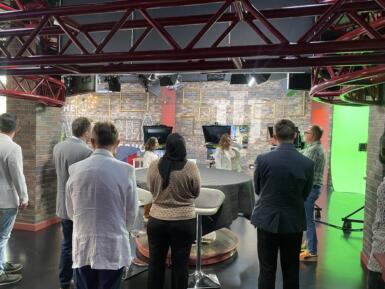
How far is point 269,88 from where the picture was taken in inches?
384

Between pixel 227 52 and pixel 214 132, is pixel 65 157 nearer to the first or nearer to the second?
pixel 227 52

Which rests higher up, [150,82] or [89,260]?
[150,82]

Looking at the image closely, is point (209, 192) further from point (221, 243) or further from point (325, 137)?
point (325, 137)

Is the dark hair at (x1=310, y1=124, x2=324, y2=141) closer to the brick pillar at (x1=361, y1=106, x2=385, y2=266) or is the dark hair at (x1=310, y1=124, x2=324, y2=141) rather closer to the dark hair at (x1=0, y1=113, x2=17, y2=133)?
the brick pillar at (x1=361, y1=106, x2=385, y2=266)

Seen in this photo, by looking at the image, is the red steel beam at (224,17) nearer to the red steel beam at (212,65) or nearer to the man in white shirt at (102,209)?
the red steel beam at (212,65)

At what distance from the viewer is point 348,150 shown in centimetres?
892

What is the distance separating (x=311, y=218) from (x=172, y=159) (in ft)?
7.23

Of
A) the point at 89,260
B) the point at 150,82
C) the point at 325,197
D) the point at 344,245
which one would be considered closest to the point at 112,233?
the point at 89,260

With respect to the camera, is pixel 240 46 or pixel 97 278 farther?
pixel 240 46

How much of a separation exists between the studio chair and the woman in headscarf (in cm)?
55

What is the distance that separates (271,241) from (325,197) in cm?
614

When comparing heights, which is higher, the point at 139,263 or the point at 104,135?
the point at 104,135

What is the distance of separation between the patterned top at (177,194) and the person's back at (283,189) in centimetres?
53

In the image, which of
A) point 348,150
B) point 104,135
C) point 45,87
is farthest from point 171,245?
point 348,150
